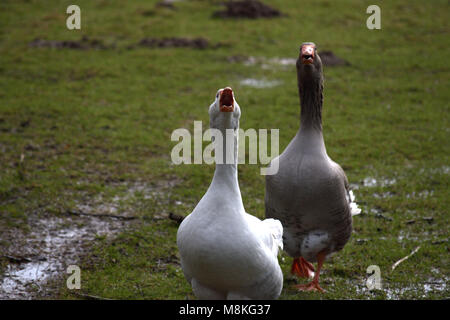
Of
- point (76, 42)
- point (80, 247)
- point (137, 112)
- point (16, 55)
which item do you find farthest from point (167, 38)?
point (80, 247)

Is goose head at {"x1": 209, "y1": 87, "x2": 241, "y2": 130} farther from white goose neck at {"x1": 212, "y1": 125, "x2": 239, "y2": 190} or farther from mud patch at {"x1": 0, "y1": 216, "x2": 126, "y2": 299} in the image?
mud patch at {"x1": 0, "y1": 216, "x2": 126, "y2": 299}

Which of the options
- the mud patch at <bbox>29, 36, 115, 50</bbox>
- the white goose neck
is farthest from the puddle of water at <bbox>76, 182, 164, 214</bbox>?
the mud patch at <bbox>29, 36, 115, 50</bbox>

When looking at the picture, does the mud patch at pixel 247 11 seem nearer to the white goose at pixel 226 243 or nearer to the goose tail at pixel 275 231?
the goose tail at pixel 275 231

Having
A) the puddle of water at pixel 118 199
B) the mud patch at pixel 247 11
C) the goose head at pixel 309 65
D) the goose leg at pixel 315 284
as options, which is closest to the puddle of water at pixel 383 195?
the goose leg at pixel 315 284

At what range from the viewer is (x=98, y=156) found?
765cm

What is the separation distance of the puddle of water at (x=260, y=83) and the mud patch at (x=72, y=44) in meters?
4.54

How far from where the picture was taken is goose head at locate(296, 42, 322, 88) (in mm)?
4520

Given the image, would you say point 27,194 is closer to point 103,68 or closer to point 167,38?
point 103,68

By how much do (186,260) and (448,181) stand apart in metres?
4.79

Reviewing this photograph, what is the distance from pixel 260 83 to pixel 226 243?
8160 millimetres

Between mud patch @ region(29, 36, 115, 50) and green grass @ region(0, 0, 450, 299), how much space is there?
327 millimetres

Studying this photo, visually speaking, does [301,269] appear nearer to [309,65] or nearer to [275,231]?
[275,231]

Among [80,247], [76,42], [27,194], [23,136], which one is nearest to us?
[80,247]

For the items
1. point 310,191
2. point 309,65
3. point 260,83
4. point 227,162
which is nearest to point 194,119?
point 260,83
